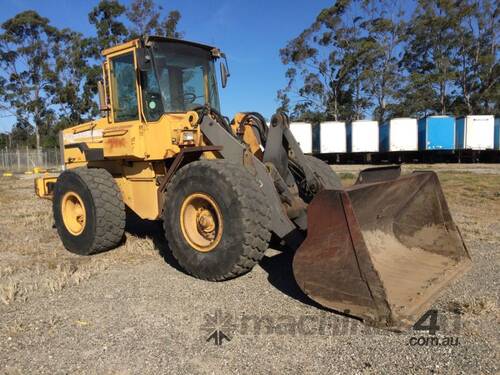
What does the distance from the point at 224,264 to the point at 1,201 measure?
11050 millimetres

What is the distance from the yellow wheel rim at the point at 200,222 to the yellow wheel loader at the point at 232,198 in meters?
0.01

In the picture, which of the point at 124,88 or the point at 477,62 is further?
the point at 477,62

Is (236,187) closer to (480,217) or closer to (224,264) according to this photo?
(224,264)

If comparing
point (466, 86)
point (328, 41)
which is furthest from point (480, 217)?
point (466, 86)

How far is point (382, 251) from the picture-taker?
4.45 meters

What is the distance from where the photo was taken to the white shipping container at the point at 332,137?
31.0m

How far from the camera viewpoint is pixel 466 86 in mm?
41594

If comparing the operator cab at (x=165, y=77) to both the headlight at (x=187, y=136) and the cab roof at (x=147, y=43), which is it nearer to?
the cab roof at (x=147, y=43)

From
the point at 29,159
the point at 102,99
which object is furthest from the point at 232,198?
the point at 29,159

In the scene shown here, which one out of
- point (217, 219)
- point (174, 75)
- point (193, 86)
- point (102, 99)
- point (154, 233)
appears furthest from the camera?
point (154, 233)

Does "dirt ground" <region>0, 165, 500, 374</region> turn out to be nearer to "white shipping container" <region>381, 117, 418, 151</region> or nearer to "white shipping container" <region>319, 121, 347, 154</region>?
"white shipping container" <region>381, 117, 418, 151</region>

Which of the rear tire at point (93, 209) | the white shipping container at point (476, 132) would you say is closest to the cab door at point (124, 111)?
the rear tire at point (93, 209)

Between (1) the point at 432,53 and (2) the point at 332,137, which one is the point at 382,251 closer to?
(2) the point at 332,137

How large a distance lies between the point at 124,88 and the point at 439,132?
87.1ft
